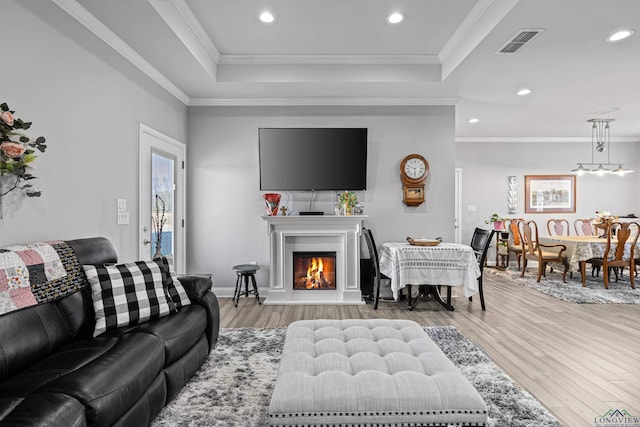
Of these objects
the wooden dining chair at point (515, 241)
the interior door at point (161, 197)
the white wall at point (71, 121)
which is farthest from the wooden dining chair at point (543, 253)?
the white wall at point (71, 121)

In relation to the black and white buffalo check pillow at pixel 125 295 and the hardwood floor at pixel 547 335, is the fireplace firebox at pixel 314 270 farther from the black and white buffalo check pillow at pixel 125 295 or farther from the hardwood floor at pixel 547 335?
the black and white buffalo check pillow at pixel 125 295

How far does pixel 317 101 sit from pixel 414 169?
1541mm

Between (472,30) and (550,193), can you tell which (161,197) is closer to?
(472,30)

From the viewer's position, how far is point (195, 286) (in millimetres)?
2723

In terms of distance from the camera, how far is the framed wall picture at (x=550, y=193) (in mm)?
7672

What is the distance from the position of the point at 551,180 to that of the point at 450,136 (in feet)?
13.9

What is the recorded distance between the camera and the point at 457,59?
3.70 meters

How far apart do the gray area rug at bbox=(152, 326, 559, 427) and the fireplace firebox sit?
1.45m

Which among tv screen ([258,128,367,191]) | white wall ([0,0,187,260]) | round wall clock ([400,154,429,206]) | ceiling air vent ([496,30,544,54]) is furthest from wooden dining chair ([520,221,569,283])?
white wall ([0,0,187,260])

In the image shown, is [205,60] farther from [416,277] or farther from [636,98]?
[636,98]

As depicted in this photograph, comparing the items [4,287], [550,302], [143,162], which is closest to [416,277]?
[550,302]

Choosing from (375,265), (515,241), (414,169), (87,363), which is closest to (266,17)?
(414,169)

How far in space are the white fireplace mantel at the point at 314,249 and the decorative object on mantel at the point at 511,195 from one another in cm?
463

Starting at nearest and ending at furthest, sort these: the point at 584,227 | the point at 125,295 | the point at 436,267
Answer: the point at 125,295, the point at 436,267, the point at 584,227
